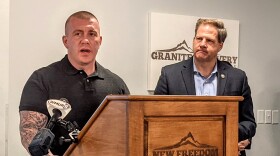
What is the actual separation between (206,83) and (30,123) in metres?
0.94

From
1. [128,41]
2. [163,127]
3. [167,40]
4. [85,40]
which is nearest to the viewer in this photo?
[163,127]

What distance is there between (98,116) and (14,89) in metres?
1.31

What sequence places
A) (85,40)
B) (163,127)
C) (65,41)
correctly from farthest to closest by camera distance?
1. (65,41)
2. (85,40)
3. (163,127)

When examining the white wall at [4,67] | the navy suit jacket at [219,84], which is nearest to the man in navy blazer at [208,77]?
the navy suit jacket at [219,84]

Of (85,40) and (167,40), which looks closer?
(85,40)

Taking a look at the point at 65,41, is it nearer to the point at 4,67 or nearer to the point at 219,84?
the point at 4,67

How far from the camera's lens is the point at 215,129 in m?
1.09

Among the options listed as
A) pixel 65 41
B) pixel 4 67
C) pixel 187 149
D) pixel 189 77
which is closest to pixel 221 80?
pixel 189 77

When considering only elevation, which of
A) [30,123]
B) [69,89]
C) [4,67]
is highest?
[4,67]

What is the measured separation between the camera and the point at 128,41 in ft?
8.51

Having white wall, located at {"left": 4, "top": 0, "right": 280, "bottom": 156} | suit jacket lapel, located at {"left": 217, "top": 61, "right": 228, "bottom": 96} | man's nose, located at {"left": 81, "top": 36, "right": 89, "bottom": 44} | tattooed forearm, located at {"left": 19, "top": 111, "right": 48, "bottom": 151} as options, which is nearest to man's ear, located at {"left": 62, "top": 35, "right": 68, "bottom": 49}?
white wall, located at {"left": 4, "top": 0, "right": 280, "bottom": 156}

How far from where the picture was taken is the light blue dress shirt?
2.10 meters

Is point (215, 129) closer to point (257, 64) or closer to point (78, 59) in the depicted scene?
point (78, 59)

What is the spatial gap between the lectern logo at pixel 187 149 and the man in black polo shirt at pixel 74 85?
85 centimetres
